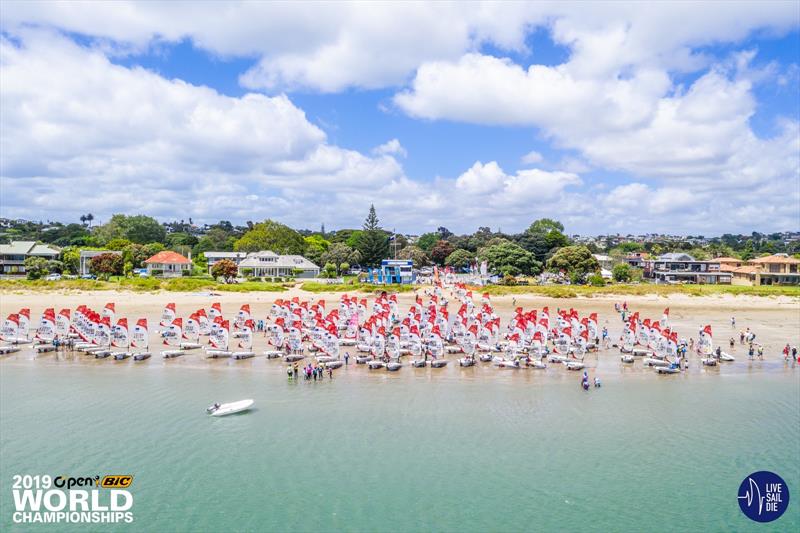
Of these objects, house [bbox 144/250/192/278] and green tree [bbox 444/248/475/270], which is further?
green tree [bbox 444/248/475/270]

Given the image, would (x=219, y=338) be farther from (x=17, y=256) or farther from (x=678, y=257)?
(x=678, y=257)

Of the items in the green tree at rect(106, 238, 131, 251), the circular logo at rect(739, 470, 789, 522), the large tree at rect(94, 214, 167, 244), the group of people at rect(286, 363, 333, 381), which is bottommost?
the circular logo at rect(739, 470, 789, 522)

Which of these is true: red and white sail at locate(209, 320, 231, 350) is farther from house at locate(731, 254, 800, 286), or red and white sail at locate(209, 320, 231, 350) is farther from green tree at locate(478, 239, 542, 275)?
house at locate(731, 254, 800, 286)

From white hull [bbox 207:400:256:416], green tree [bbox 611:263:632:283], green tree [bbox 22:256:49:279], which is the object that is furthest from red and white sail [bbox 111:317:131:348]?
green tree [bbox 611:263:632:283]

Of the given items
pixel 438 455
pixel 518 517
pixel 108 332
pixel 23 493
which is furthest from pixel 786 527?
pixel 108 332

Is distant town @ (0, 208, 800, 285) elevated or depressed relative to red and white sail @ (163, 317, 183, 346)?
elevated

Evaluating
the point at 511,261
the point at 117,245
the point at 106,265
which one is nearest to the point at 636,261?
the point at 511,261
